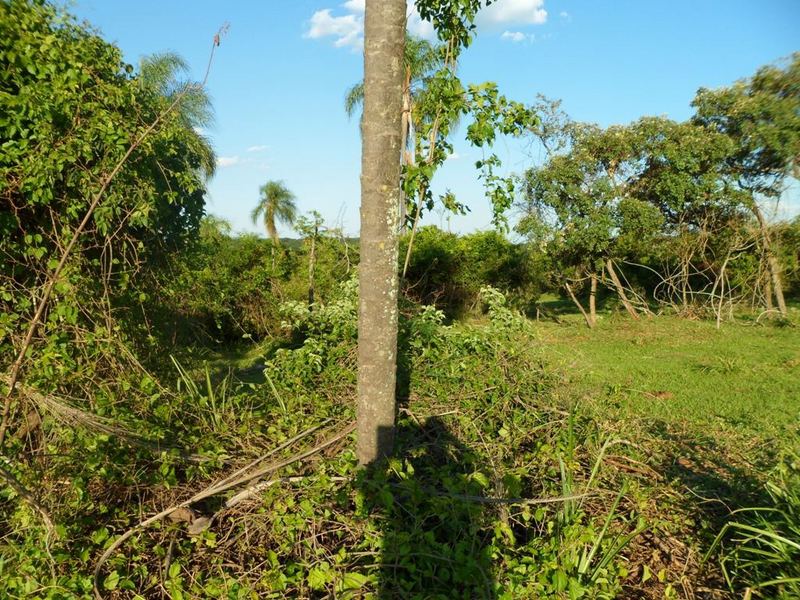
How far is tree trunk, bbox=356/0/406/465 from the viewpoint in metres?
3.04

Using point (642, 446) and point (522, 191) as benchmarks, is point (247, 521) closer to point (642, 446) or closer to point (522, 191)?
point (642, 446)

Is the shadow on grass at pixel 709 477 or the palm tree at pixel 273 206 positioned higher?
Result: the palm tree at pixel 273 206

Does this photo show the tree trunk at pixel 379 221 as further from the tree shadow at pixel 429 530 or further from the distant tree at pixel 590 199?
the distant tree at pixel 590 199

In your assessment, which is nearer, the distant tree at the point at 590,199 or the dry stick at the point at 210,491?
the dry stick at the point at 210,491

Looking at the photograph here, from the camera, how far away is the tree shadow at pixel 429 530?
8.36 feet

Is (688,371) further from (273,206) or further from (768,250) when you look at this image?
(273,206)

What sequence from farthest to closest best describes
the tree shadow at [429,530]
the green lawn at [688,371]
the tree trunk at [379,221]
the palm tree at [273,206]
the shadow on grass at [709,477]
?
the palm tree at [273,206] < the green lawn at [688,371] < the shadow on grass at [709,477] < the tree trunk at [379,221] < the tree shadow at [429,530]

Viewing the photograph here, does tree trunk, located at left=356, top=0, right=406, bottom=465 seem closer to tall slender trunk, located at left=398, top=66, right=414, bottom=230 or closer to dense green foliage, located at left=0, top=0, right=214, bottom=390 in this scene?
tall slender trunk, located at left=398, top=66, right=414, bottom=230

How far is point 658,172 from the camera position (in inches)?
584

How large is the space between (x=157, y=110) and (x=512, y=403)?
3.51m

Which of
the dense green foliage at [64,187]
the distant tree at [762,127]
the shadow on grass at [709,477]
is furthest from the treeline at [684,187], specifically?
the dense green foliage at [64,187]

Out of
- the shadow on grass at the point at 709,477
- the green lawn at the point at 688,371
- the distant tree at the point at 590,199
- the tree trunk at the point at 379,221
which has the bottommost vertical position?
the shadow on grass at the point at 709,477

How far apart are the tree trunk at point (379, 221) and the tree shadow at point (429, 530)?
0.98ft

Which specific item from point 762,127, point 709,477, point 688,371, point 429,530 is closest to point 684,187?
point 762,127
